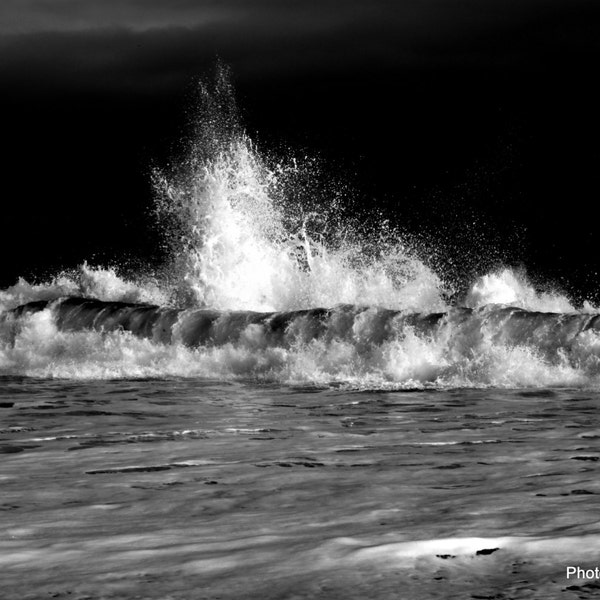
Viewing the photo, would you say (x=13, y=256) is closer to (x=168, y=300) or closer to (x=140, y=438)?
(x=168, y=300)

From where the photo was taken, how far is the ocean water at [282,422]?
4.11 metres

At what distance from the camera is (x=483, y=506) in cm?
534

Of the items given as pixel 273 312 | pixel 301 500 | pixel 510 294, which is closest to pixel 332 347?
pixel 273 312

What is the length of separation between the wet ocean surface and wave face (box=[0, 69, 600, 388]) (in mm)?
3377

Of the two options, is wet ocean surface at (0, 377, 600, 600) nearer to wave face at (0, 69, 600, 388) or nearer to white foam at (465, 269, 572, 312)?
wave face at (0, 69, 600, 388)

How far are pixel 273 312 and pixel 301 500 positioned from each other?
43.3 feet

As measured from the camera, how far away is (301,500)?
599 centimetres

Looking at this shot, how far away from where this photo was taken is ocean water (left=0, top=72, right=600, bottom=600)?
4.11m

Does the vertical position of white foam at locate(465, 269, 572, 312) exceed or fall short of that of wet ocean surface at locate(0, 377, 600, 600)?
it exceeds it

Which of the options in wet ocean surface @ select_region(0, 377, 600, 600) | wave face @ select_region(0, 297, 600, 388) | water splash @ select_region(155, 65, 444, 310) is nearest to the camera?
wet ocean surface @ select_region(0, 377, 600, 600)

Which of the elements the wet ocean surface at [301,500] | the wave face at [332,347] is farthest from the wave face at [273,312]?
the wet ocean surface at [301,500]

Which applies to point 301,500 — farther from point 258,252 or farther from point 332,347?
point 258,252

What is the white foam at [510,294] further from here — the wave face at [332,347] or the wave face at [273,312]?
the wave face at [332,347]

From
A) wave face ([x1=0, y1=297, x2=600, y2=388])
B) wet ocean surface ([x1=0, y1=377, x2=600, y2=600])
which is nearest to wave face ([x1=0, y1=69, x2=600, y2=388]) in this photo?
wave face ([x1=0, y1=297, x2=600, y2=388])
